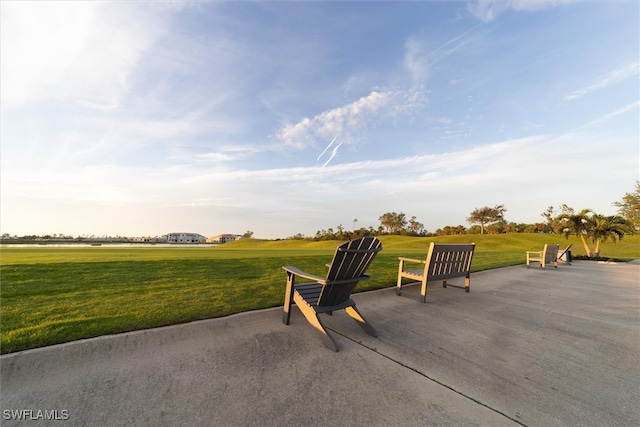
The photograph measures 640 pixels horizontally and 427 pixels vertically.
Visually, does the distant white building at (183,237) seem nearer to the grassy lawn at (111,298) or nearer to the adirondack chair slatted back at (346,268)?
the grassy lawn at (111,298)

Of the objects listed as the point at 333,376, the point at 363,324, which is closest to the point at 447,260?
the point at 363,324

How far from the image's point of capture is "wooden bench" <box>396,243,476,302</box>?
16.2 ft

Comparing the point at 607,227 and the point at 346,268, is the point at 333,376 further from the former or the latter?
the point at 607,227

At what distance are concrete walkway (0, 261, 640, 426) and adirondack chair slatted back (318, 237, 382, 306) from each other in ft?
1.73

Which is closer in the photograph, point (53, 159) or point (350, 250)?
point (350, 250)

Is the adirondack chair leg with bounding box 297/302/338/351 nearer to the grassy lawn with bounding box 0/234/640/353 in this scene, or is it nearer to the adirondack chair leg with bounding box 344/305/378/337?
the adirondack chair leg with bounding box 344/305/378/337

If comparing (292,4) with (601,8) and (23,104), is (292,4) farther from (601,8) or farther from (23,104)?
(601,8)

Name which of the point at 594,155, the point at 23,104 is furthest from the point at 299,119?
the point at 594,155

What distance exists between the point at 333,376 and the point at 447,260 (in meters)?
4.04

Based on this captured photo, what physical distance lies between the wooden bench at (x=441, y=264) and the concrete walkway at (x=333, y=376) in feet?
3.99

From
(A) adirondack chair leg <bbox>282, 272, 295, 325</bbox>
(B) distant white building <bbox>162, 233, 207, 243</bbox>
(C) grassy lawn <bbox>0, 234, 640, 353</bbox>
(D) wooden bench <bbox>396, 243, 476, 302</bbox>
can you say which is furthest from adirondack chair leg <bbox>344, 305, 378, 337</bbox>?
(B) distant white building <bbox>162, 233, 207, 243</bbox>

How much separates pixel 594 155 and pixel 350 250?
96.5ft

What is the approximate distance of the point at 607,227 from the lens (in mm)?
16078

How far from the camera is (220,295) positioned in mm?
4590
